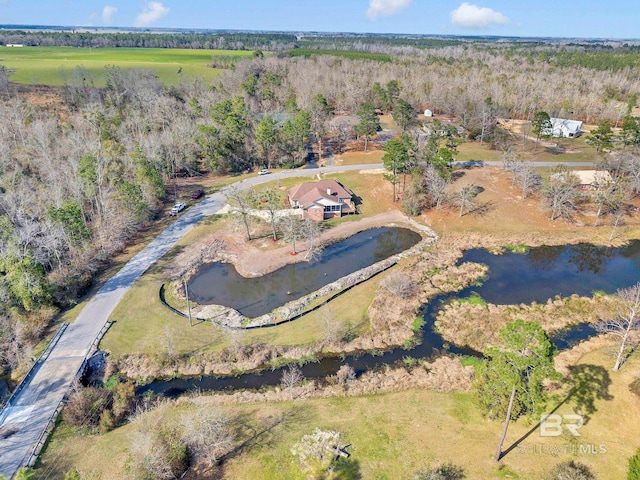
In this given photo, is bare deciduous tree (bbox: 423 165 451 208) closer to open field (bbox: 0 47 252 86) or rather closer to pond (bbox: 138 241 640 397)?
pond (bbox: 138 241 640 397)

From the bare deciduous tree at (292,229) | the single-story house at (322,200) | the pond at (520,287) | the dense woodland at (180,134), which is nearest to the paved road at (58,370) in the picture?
the dense woodland at (180,134)

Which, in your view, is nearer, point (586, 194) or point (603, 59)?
point (586, 194)

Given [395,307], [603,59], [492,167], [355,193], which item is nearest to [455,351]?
[395,307]

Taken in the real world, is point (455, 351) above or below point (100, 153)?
below

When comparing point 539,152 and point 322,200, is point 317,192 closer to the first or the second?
point 322,200

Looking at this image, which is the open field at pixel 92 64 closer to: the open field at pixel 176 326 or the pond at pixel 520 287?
the open field at pixel 176 326

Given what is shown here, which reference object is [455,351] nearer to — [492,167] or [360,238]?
[360,238]

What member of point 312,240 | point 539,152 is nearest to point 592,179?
point 539,152
